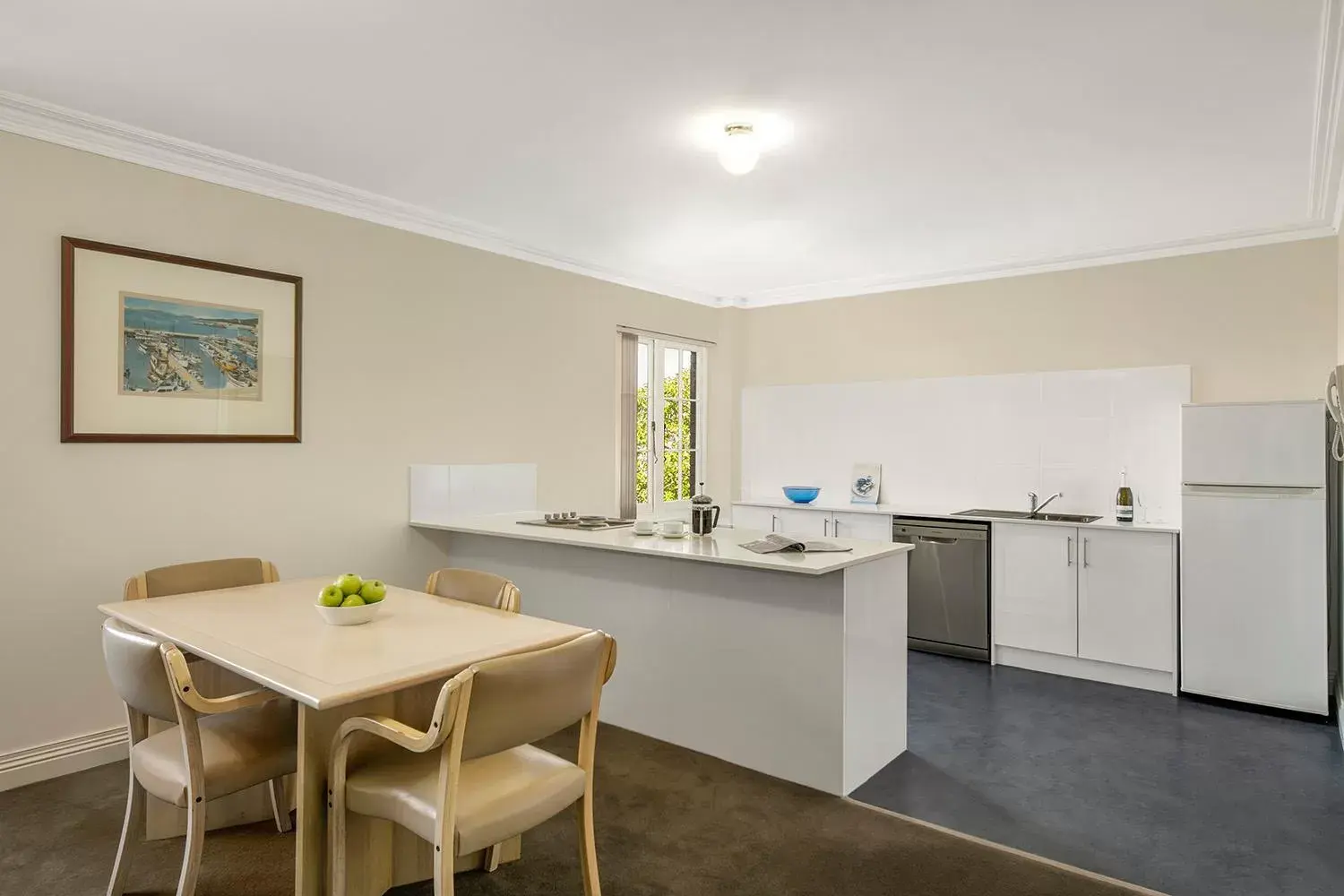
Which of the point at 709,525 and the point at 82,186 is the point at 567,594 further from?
the point at 82,186

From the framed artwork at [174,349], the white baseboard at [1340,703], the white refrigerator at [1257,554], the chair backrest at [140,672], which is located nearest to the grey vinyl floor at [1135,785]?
the white baseboard at [1340,703]

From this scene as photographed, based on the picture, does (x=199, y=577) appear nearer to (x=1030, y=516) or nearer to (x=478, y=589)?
(x=478, y=589)

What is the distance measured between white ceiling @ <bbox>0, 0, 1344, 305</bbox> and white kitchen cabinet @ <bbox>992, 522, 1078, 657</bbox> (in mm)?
1767

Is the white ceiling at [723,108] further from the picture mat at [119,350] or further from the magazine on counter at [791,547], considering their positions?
the magazine on counter at [791,547]

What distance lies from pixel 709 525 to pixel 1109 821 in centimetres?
190

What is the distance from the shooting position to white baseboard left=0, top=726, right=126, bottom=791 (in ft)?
10.2

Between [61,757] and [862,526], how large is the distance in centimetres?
439

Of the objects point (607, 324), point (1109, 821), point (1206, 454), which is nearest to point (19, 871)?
point (1109, 821)

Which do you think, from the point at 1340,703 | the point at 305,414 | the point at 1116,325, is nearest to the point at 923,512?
the point at 1116,325

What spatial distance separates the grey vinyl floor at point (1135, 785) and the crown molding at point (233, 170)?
3.54 m

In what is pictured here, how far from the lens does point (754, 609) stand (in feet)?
10.7

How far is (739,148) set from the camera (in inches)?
129

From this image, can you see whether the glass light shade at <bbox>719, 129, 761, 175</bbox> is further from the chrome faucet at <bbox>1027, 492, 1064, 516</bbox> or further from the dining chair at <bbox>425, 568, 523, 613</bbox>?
the chrome faucet at <bbox>1027, 492, 1064, 516</bbox>

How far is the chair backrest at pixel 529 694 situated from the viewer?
1780mm
